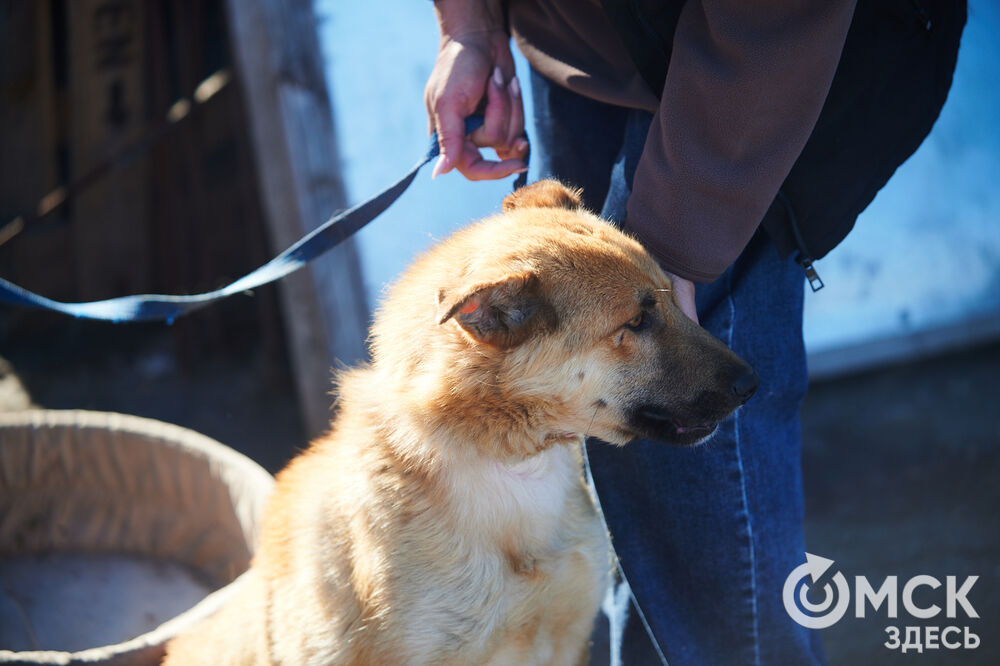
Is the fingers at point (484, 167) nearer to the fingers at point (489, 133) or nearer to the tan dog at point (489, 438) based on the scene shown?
the fingers at point (489, 133)

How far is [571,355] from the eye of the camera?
188cm

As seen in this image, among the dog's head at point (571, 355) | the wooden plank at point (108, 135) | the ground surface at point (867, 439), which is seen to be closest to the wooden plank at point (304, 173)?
the ground surface at point (867, 439)

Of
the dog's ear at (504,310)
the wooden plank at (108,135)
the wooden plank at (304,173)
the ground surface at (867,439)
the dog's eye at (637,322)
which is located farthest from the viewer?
the wooden plank at (108,135)

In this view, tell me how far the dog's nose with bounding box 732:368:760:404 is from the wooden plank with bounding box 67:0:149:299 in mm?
4930

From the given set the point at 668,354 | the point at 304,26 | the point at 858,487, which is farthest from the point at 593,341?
the point at 304,26

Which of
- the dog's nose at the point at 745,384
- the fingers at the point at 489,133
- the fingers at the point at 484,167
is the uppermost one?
the fingers at the point at 489,133

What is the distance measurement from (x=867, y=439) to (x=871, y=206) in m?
1.31

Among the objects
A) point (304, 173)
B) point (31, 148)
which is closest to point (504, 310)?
point (304, 173)

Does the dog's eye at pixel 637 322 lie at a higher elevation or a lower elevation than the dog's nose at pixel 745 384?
higher

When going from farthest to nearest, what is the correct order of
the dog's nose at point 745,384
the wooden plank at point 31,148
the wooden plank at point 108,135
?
1. the wooden plank at point 31,148
2. the wooden plank at point 108,135
3. the dog's nose at point 745,384

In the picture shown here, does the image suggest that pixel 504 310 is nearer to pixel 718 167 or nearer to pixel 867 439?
pixel 718 167

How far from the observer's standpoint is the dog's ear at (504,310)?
169cm

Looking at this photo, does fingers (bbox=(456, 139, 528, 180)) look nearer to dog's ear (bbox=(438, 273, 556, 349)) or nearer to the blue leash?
the blue leash

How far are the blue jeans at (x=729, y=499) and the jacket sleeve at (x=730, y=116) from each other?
0.26m
